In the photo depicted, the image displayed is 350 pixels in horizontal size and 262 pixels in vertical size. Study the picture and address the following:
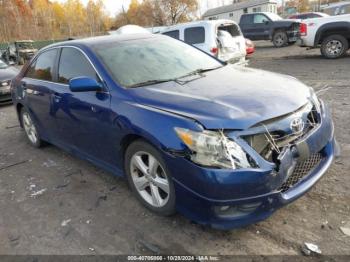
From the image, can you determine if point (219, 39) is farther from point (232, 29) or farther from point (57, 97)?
point (57, 97)

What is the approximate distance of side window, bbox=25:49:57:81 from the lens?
470 cm

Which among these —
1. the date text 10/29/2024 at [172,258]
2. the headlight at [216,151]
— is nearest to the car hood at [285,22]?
the headlight at [216,151]

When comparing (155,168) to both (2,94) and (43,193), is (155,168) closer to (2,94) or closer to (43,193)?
(43,193)

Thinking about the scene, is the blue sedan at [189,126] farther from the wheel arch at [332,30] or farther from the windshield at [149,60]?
the wheel arch at [332,30]

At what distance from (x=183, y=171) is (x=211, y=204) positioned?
327mm

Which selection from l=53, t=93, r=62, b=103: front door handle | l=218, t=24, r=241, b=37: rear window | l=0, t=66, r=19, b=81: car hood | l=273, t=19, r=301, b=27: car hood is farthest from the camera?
l=273, t=19, r=301, b=27: car hood

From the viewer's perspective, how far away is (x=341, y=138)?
473 cm

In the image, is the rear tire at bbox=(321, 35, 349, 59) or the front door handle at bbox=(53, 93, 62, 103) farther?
the rear tire at bbox=(321, 35, 349, 59)

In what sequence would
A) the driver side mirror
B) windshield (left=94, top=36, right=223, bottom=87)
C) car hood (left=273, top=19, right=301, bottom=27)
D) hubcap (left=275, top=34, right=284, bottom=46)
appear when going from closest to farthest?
the driver side mirror → windshield (left=94, top=36, right=223, bottom=87) → car hood (left=273, top=19, right=301, bottom=27) → hubcap (left=275, top=34, right=284, bottom=46)

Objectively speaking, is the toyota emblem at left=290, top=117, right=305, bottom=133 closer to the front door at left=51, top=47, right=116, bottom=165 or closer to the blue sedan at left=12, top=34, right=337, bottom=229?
the blue sedan at left=12, top=34, right=337, bottom=229

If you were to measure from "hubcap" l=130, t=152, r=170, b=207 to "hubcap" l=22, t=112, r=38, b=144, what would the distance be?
2.75 m

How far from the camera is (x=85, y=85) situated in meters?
3.52

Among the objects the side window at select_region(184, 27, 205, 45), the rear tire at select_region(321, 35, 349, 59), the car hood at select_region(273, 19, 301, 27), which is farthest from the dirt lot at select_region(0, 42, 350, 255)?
the car hood at select_region(273, 19, 301, 27)

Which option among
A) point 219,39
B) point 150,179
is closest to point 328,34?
point 219,39
